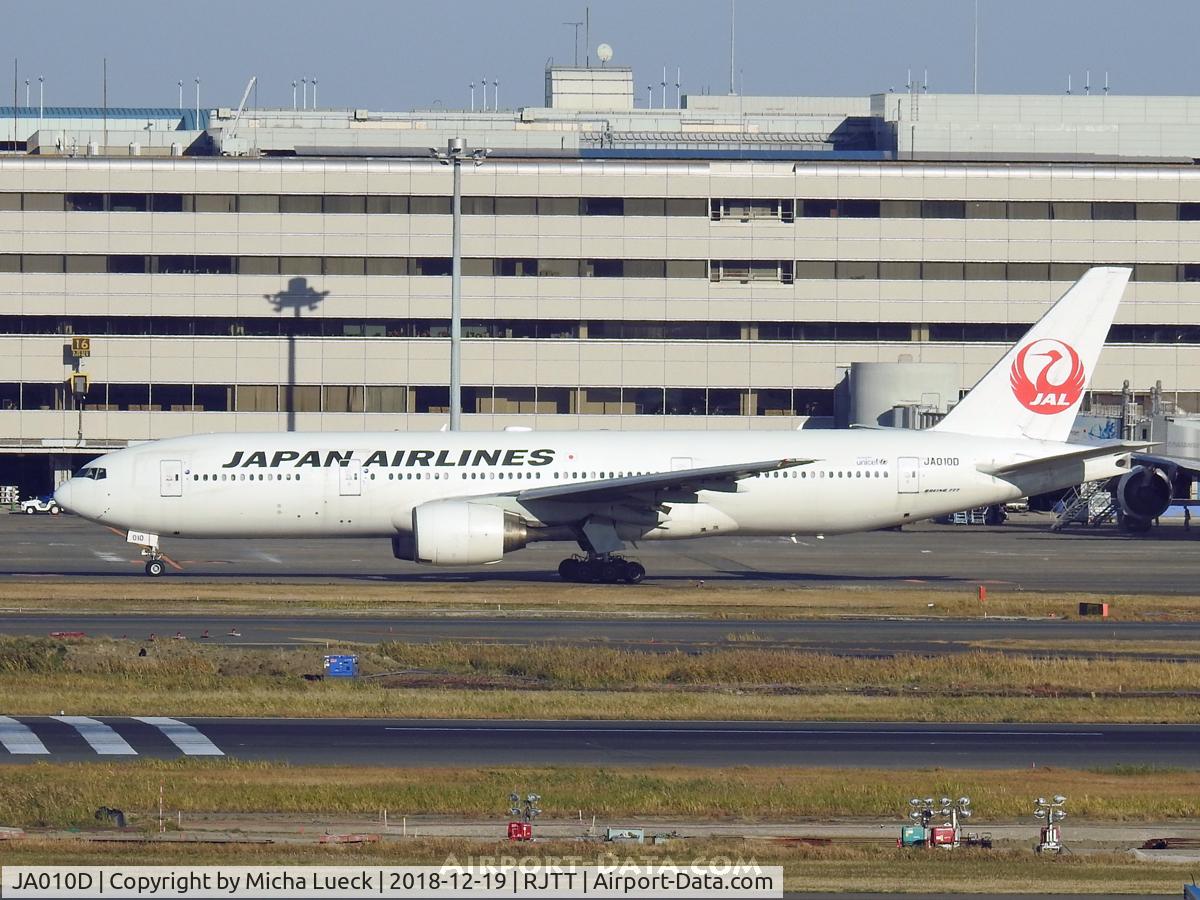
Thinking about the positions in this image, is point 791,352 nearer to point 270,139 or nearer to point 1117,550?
point 1117,550

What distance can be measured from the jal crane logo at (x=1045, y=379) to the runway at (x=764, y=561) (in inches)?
198

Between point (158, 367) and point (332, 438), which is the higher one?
point (158, 367)

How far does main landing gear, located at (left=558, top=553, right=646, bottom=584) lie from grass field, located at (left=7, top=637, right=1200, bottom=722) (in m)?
13.8

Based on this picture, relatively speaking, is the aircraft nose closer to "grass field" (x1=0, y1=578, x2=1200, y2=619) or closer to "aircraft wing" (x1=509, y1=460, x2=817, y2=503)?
"grass field" (x1=0, y1=578, x2=1200, y2=619)

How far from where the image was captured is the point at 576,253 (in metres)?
79.2

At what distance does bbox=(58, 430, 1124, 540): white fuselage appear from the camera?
44125 mm

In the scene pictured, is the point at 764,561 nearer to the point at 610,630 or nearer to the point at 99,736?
the point at 610,630

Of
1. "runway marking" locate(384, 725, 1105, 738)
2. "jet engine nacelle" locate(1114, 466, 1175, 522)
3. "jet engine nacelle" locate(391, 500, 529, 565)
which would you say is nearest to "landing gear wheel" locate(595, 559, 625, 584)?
"jet engine nacelle" locate(391, 500, 529, 565)

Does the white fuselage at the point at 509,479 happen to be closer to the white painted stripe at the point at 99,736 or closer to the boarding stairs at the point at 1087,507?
the white painted stripe at the point at 99,736

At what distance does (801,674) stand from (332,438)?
20930 mm

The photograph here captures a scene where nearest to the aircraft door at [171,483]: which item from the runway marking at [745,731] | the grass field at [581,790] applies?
the runway marking at [745,731]

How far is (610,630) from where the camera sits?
3450 cm

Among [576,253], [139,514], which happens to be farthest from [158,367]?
[139,514]

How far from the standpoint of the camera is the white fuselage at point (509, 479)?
44.1 metres
